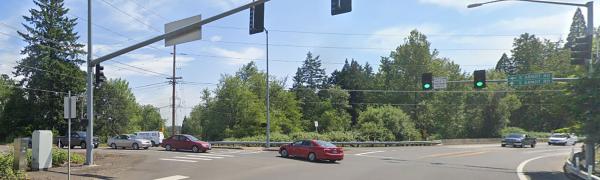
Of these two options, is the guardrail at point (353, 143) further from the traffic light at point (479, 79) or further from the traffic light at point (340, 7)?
the traffic light at point (340, 7)

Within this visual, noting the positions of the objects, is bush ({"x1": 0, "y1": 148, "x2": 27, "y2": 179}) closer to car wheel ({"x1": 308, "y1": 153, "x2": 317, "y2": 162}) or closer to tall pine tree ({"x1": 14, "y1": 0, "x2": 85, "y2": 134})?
car wheel ({"x1": 308, "y1": 153, "x2": 317, "y2": 162})

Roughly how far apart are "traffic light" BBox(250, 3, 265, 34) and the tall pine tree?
56289 millimetres

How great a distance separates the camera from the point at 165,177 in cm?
1920

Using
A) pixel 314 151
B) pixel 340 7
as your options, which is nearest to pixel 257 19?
pixel 340 7

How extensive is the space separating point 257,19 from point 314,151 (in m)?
14.0

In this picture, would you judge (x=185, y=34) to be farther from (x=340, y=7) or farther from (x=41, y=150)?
(x=340, y=7)

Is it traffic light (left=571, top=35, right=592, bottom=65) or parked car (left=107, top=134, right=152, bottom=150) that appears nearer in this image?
traffic light (left=571, top=35, right=592, bottom=65)

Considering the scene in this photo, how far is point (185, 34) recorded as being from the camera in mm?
21016

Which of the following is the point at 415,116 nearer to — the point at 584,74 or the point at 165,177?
the point at 584,74

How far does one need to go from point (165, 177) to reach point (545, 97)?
9077cm

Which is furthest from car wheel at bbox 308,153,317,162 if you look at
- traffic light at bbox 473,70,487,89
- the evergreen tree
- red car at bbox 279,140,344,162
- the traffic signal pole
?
the evergreen tree

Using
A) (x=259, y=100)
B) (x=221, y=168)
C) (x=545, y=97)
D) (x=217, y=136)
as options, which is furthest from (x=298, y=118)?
(x=221, y=168)

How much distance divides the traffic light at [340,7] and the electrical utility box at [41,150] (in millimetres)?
12617

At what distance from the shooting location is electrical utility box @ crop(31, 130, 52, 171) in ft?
67.4
